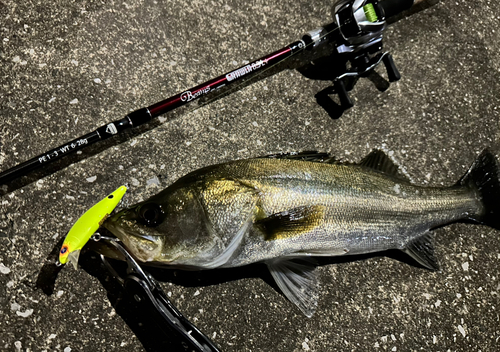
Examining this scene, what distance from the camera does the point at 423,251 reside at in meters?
2.43

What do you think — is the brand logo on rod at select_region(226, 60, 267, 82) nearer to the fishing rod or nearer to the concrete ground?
the fishing rod

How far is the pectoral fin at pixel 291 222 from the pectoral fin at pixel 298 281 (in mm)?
218

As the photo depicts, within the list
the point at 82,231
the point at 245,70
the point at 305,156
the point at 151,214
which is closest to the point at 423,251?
the point at 305,156

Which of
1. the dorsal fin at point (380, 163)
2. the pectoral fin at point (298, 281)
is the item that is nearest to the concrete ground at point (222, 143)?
the pectoral fin at point (298, 281)

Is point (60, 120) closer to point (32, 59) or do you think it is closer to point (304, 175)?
point (32, 59)

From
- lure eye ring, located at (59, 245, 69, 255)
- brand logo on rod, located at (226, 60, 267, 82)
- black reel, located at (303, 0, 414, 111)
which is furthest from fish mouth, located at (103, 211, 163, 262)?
black reel, located at (303, 0, 414, 111)

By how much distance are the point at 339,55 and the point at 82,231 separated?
5.74 feet

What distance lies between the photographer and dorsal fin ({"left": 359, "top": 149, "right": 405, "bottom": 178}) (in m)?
2.40

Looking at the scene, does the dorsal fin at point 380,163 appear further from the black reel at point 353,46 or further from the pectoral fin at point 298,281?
the pectoral fin at point 298,281

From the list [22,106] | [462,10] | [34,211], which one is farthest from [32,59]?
[462,10]

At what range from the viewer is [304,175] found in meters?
2.06

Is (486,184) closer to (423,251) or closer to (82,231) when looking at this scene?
(423,251)

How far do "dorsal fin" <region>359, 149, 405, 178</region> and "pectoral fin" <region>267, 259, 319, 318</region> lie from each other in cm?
68

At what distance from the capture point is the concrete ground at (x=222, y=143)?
2111 mm
